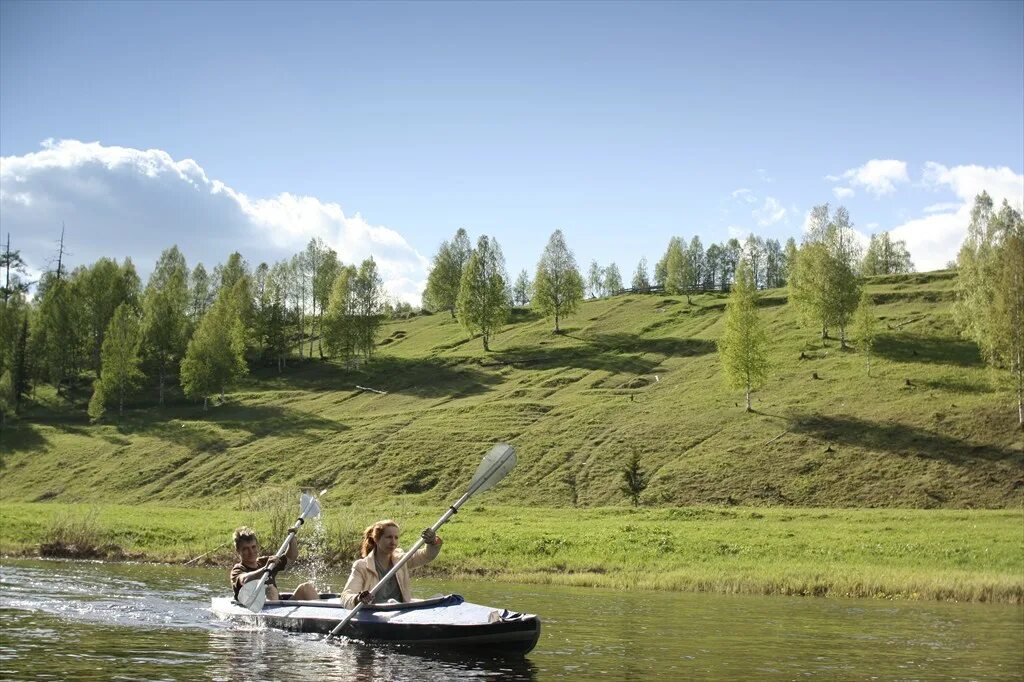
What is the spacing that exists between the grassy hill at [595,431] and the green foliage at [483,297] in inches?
243

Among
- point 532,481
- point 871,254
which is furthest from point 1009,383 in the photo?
point 871,254

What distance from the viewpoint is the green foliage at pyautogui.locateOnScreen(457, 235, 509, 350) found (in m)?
120

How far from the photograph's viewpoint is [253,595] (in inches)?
840

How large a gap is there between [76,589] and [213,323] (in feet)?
257

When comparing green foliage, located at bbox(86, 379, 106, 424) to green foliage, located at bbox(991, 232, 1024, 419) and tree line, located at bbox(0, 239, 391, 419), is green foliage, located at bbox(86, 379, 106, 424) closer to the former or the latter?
tree line, located at bbox(0, 239, 391, 419)

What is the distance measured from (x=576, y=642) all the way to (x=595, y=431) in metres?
59.3

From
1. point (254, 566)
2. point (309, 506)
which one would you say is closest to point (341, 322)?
point (309, 506)

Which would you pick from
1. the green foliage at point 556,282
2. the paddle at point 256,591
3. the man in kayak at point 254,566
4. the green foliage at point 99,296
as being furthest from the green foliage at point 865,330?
the green foliage at point 99,296

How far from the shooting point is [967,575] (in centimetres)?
3372

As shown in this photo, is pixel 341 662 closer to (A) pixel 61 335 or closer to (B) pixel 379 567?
(B) pixel 379 567

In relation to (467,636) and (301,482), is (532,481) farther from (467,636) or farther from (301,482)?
(467,636)

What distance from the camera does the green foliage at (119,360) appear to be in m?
100

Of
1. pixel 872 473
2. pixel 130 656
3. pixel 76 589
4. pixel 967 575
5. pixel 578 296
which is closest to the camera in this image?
pixel 130 656

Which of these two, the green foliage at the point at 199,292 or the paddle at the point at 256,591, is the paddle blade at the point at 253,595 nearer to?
the paddle at the point at 256,591
